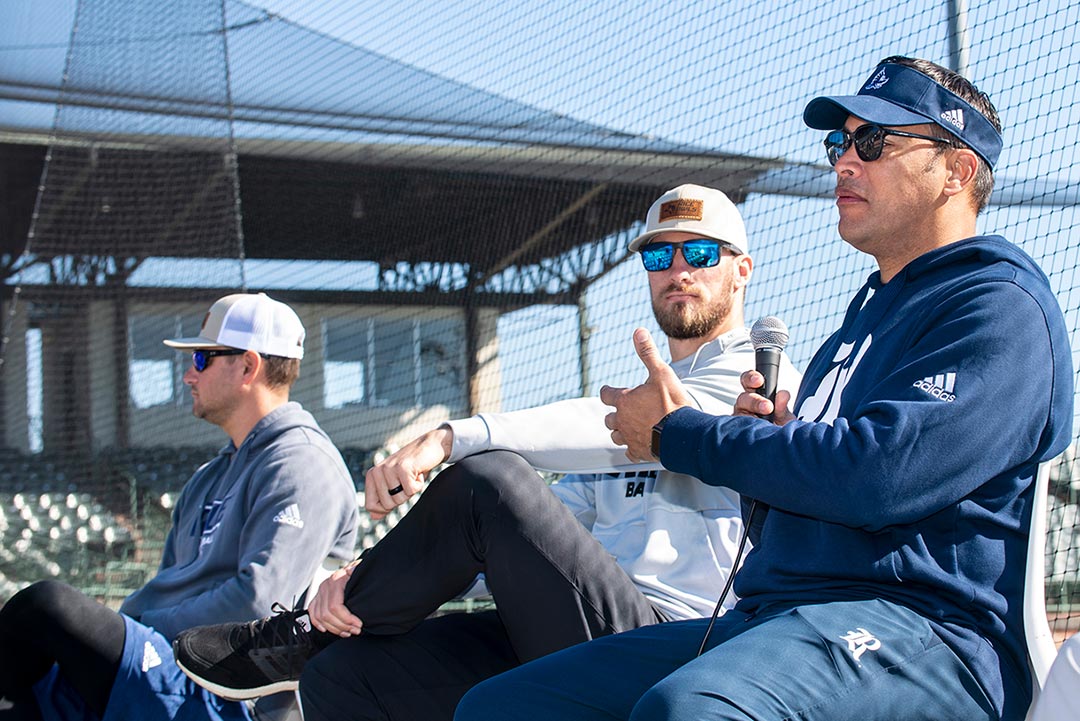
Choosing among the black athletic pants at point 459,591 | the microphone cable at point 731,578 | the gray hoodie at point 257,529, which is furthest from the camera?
the gray hoodie at point 257,529

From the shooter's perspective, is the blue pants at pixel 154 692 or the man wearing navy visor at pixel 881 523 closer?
the man wearing navy visor at pixel 881 523

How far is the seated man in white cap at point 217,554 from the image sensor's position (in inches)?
90.6

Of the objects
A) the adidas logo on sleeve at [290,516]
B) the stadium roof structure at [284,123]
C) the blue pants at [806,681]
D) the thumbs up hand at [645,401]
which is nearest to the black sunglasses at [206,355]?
the adidas logo on sleeve at [290,516]

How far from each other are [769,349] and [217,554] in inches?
60.3

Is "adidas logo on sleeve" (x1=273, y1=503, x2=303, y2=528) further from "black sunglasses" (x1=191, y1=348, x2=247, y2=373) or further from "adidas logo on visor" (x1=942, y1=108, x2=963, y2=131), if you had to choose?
"adidas logo on visor" (x1=942, y1=108, x2=963, y2=131)

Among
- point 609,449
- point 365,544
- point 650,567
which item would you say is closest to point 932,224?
point 609,449

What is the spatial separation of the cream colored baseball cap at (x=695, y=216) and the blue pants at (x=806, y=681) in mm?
1027

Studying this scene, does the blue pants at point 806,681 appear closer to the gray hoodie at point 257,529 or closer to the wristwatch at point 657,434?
the wristwatch at point 657,434

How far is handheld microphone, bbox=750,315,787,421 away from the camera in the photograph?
161 cm

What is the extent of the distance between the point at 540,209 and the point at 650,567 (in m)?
8.61

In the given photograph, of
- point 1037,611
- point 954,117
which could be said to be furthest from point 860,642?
point 954,117

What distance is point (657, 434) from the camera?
5.00 feet

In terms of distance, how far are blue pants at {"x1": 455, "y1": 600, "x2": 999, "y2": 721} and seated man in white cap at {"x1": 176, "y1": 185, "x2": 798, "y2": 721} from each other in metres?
0.28

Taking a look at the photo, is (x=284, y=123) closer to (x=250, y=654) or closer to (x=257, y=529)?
(x=257, y=529)
